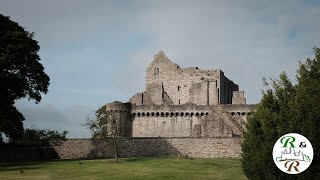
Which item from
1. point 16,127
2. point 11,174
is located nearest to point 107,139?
point 16,127

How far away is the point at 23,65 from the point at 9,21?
15.4 feet

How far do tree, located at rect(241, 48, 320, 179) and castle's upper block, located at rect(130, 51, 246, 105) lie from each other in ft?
172

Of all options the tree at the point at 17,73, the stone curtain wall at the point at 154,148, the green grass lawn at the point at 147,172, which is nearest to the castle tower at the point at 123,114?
the stone curtain wall at the point at 154,148

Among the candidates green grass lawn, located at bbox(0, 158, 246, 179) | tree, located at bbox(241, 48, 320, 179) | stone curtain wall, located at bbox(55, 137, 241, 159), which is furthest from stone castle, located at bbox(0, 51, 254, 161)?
tree, located at bbox(241, 48, 320, 179)

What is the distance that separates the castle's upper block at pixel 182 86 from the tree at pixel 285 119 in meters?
52.3

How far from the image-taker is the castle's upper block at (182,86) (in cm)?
7838

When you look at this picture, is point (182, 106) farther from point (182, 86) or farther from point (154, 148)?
point (154, 148)

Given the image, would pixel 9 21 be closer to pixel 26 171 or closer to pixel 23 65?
pixel 23 65

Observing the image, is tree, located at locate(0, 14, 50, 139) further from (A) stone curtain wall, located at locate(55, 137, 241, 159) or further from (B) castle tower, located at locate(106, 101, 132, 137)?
(B) castle tower, located at locate(106, 101, 132, 137)

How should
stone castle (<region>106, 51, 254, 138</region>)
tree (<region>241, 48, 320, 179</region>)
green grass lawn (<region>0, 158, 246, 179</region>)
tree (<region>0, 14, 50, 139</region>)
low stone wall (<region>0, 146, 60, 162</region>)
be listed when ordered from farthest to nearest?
stone castle (<region>106, 51, 254, 138</region>) < low stone wall (<region>0, 146, 60, 162</region>) < tree (<region>0, 14, 50, 139</region>) < green grass lawn (<region>0, 158, 246, 179</region>) < tree (<region>241, 48, 320, 179</region>)

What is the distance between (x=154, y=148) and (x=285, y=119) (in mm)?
33478

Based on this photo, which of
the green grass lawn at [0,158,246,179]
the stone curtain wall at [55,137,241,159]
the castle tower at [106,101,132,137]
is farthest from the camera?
the castle tower at [106,101,132,137]

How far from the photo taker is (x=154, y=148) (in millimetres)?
54469

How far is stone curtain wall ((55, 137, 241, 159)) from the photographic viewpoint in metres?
51.6
